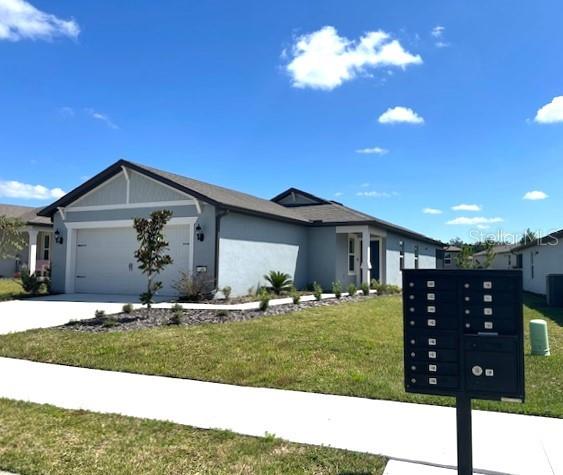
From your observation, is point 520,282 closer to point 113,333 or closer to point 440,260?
point 113,333

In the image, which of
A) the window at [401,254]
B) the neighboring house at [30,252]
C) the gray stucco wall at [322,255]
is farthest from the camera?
the neighboring house at [30,252]

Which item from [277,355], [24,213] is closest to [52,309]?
[277,355]

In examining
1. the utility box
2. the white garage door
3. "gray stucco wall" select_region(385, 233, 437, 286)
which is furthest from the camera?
"gray stucco wall" select_region(385, 233, 437, 286)

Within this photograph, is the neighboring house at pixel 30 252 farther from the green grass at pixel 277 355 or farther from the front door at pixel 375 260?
the green grass at pixel 277 355

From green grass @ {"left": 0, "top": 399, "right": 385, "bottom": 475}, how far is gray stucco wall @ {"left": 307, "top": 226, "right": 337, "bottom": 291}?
16.5 meters

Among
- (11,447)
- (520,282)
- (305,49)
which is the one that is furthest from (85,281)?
(520,282)

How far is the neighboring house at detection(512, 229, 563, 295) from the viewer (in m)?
20.4

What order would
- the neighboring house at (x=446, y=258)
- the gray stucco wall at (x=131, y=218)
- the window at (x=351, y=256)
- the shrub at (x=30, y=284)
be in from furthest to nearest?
1. the neighboring house at (x=446, y=258)
2. the window at (x=351, y=256)
3. the shrub at (x=30, y=284)
4. the gray stucco wall at (x=131, y=218)

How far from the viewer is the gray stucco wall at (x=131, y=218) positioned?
15352 millimetres

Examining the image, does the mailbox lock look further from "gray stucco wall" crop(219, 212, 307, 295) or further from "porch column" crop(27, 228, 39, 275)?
Answer: "porch column" crop(27, 228, 39, 275)

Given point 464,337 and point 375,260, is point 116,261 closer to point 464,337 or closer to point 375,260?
point 375,260

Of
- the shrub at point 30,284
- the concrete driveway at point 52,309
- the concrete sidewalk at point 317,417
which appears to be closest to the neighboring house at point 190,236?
the shrub at point 30,284

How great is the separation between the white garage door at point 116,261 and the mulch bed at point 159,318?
4.08 metres

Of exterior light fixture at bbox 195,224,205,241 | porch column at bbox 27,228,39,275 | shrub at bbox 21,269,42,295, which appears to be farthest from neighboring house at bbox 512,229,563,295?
porch column at bbox 27,228,39,275
